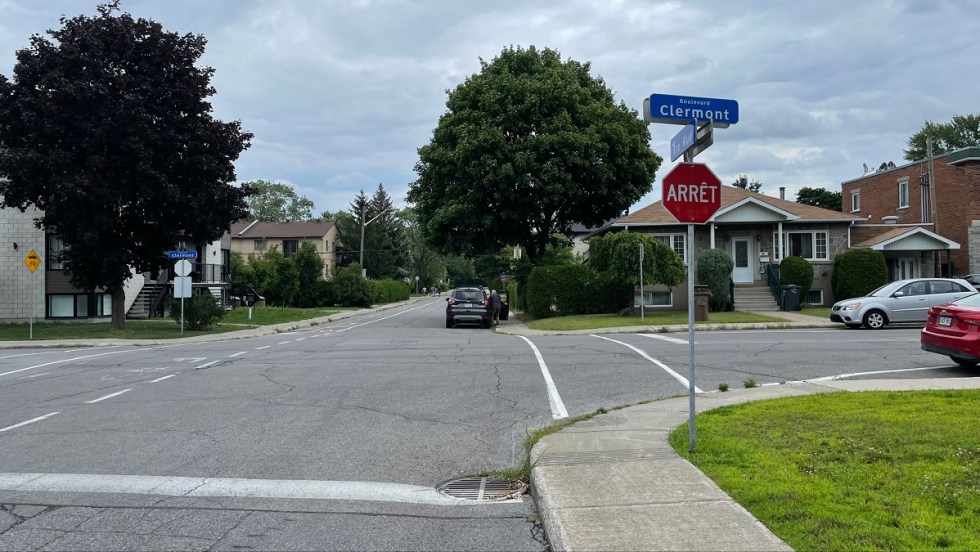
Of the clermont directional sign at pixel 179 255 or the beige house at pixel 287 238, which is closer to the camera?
the clermont directional sign at pixel 179 255

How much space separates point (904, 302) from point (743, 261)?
1175cm

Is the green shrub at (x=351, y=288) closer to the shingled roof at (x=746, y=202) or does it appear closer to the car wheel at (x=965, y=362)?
the shingled roof at (x=746, y=202)

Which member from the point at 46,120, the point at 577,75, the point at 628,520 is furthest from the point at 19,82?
the point at 628,520

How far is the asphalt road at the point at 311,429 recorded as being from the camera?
5.33 metres

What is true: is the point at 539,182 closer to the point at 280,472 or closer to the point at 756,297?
the point at 756,297

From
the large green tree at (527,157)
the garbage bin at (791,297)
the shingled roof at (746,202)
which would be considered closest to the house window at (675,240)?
the shingled roof at (746,202)

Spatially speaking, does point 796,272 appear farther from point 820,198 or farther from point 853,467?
point 820,198

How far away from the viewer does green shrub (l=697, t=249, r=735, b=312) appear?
1201 inches

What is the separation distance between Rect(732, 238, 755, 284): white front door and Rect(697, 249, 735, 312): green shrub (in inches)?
137

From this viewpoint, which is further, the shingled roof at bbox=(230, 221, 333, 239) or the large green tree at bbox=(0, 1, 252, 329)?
the shingled roof at bbox=(230, 221, 333, 239)

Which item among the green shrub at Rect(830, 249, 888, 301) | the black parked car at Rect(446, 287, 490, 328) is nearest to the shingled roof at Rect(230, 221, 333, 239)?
the black parked car at Rect(446, 287, 490, 328)

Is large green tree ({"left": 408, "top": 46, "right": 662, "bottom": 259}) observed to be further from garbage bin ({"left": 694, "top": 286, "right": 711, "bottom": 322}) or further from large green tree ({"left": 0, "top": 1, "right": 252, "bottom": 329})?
large green tree ({"left": 0, "top": 1, "right": 252, "bottom": 329})

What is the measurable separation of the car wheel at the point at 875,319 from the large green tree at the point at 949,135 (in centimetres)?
5409

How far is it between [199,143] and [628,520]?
2622 cm
